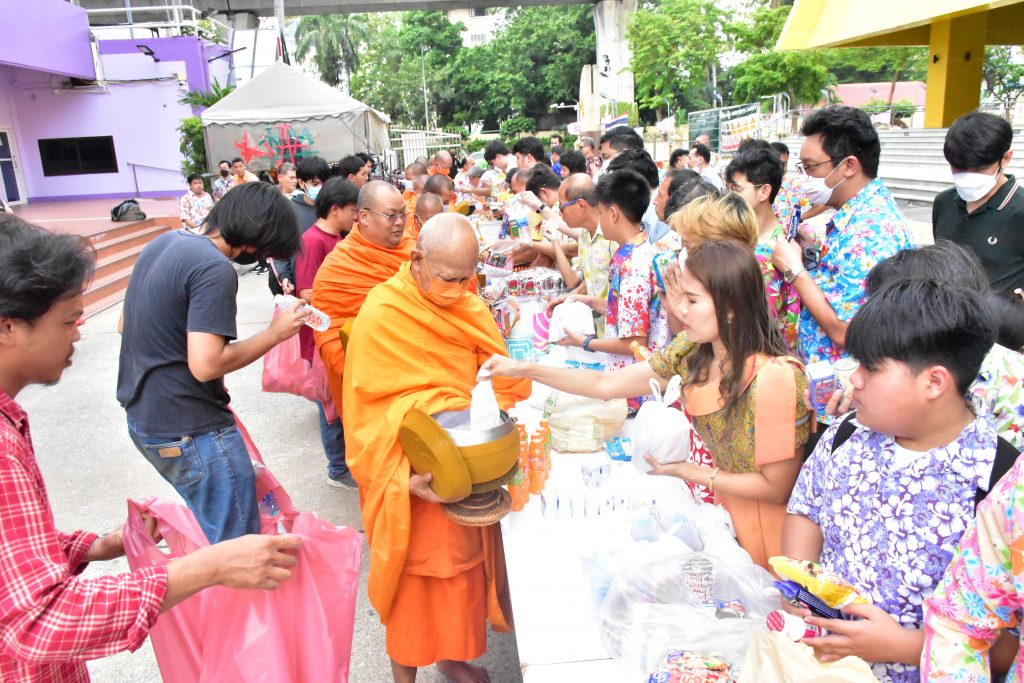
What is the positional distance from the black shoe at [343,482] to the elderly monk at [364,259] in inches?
26.2

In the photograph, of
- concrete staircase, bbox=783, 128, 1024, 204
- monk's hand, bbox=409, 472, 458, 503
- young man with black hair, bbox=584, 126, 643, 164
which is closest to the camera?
monk's hand, bbox=409, 472, 458, 503

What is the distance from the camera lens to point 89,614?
1222 mm

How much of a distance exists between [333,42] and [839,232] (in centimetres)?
6062

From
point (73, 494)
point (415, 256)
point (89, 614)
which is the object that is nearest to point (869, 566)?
point (89, 614)

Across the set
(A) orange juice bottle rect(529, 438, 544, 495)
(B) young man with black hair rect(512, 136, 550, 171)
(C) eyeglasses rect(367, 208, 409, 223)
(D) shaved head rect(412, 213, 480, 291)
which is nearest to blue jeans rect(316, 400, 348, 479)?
(C) eyeglasses rect(367, 208, 409, 223)

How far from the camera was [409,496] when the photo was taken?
2.32 metres

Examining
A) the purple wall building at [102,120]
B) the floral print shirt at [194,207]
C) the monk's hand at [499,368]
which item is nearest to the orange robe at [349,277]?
the monk's hand at [499,368]

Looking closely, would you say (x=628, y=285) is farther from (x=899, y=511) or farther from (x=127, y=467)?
(x=127, y=467)

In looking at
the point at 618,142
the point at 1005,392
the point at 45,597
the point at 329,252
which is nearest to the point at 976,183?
the point at 1005,392

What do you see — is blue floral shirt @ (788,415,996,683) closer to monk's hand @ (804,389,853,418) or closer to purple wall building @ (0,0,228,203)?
monk's hand @ (804,389,853,418)

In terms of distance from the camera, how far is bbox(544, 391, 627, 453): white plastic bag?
2941mm

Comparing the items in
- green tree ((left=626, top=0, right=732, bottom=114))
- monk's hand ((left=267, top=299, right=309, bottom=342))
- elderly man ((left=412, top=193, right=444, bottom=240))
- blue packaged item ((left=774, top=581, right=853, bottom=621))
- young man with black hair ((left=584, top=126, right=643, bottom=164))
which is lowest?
blue packaged item ((left=774, top=581, right=853, bottom=621))

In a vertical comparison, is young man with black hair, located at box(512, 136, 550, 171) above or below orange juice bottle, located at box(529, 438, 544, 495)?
above

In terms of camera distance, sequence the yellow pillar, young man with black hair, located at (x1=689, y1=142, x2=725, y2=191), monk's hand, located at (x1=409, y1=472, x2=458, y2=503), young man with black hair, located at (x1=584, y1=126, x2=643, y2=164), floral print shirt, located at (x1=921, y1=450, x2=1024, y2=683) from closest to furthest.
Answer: floral print shirt, located at (x1=921, y1=450, x2=1024, y2=683), monk's hand, located at (x1=409, y1=472, x2=458, y2=503), young man with black hair, located at (x1=584, y1=126, x2=643, y2=164), young man with black hair, located at (x1=689, y1=142, x2=725, y2=191), the yellow pillar
